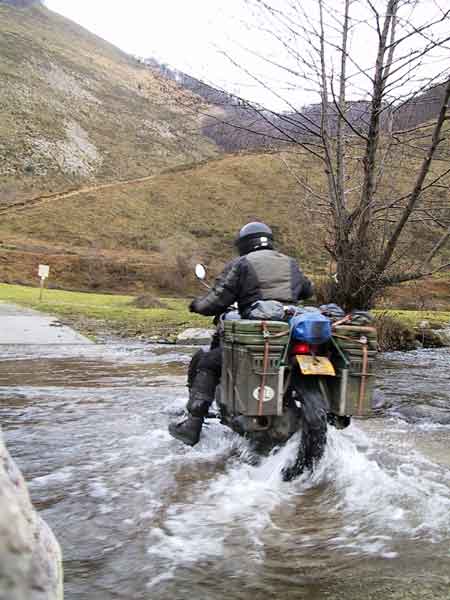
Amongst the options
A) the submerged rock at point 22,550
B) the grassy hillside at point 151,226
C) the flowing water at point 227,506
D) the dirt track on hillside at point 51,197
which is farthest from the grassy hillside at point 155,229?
the submerged rock at point 22,550

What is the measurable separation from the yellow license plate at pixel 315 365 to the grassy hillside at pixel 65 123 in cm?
5459

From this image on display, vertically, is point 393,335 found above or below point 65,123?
below

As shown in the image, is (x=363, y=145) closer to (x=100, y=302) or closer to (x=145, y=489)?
(x=145, y=489)

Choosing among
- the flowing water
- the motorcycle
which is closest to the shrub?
the flowing water

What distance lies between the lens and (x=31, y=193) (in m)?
61.7

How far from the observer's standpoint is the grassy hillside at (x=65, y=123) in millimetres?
71500

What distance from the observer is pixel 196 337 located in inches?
584

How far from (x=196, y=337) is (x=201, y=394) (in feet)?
31.6

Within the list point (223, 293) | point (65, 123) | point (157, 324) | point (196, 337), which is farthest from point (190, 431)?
point (65, 123)

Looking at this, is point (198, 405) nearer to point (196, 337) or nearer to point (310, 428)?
point (310, 428)

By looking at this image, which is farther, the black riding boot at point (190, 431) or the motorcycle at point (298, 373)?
the black riding boot at point (190, 431)

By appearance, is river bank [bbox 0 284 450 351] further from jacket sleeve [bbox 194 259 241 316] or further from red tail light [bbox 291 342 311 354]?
red tail light [bbox 291 342 311 354]

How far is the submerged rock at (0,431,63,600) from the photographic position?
1388mm

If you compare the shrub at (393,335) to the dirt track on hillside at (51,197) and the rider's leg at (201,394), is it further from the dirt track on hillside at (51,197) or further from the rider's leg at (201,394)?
the dirt track on hillside at (51,197)
